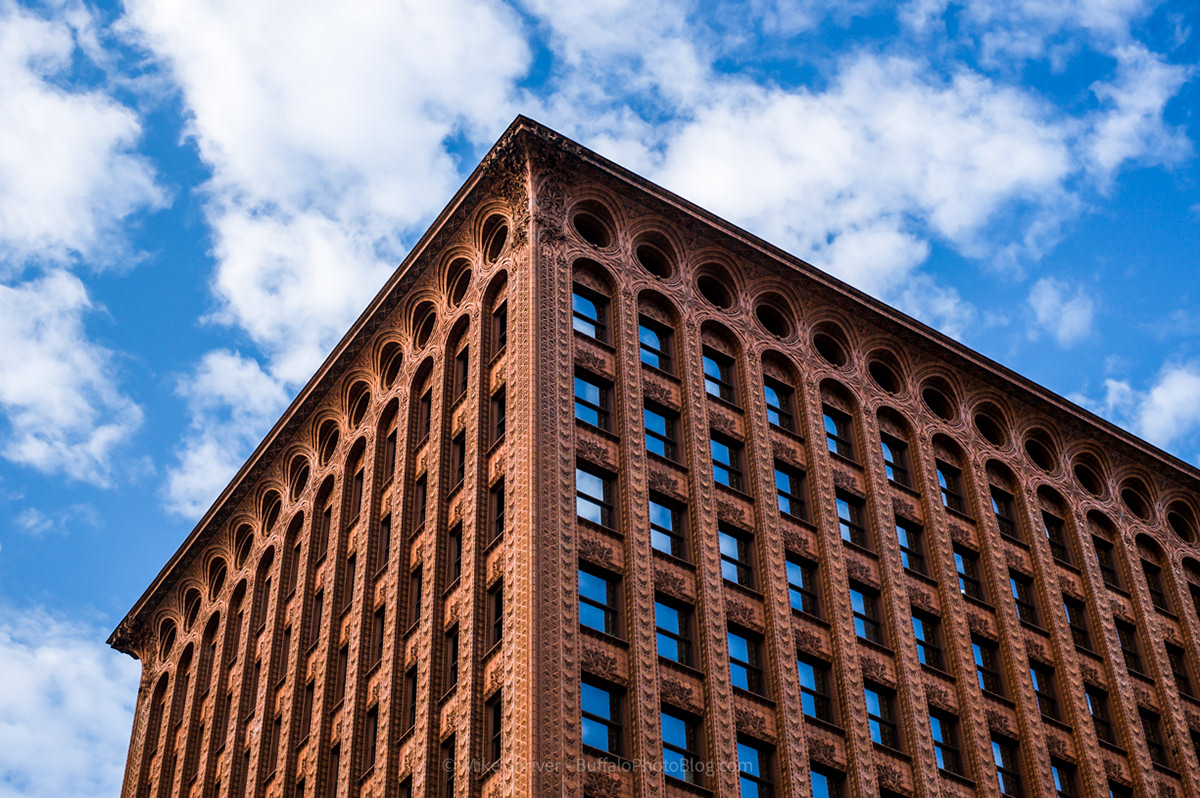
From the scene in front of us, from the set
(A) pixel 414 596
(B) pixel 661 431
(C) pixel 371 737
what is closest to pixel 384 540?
(A) pixel 414 596

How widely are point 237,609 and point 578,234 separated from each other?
23461 millimetres

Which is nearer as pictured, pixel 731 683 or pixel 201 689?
pixel 731 683

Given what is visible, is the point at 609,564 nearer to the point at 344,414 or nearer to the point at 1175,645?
the point at 344,414

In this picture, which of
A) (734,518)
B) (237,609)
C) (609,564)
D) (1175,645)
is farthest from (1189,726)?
(237,609)

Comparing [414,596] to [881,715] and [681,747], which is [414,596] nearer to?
[681,747]

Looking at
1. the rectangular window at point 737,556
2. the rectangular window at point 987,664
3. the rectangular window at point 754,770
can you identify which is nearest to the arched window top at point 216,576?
the rectangular window at point 737,556

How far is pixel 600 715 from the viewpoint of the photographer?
1502 inches

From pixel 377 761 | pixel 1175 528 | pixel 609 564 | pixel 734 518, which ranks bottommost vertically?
pixel 377 761

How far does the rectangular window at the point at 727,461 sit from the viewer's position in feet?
156

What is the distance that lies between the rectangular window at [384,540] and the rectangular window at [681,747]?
1401 cm

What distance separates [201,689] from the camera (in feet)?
205

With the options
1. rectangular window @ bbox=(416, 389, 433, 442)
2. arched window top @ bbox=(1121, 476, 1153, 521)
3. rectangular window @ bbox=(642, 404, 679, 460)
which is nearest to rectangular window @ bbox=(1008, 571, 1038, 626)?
arched window top @ bbox=(1121, 476, 1153, 521)

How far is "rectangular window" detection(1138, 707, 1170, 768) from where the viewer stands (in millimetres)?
51656

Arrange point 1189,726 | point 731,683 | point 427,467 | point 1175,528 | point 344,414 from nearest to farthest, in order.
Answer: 1. point 731,683
2. point 427,467
3. point 1189,726
4. point 344,414
5. point 1175,528
